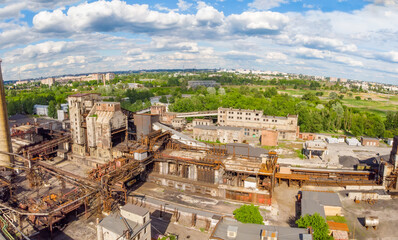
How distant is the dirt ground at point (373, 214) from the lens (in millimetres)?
23578

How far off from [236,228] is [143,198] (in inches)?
549

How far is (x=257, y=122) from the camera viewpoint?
2456 inches

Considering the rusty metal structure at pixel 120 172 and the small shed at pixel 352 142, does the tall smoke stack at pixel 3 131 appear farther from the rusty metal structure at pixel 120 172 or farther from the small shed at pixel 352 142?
the small shed at pixel 352 142

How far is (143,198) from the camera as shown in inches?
1150

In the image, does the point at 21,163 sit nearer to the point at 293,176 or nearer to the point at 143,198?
the point at 143,198

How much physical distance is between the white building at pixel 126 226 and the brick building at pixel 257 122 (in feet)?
138

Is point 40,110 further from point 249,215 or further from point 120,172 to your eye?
point 249,215

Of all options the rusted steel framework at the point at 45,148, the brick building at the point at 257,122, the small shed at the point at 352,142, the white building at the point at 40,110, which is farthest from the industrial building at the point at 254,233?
the white building at the point at 40,110

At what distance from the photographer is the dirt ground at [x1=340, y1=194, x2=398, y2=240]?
23578mm

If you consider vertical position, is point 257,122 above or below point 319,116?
below

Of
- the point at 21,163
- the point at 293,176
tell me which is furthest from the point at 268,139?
the point at 21,163

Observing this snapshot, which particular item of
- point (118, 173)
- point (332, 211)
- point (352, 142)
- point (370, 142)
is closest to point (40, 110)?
point (118, 173)

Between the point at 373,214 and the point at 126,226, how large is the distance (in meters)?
25.9

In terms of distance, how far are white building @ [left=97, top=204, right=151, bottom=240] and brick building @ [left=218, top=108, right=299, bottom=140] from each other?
4210cm
